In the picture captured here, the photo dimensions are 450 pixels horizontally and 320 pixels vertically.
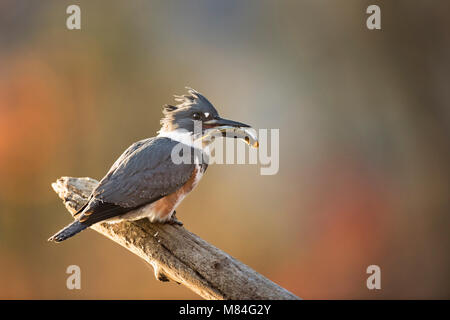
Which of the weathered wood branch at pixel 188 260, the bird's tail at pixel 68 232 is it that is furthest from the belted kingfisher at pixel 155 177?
the weathered wood branch at pixel 188 260

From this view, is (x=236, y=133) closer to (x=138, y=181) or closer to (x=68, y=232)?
(x=138, y=181)

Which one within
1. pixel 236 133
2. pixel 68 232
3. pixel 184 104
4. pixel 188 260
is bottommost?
pixel 188 260

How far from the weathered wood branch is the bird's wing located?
0.21 meters

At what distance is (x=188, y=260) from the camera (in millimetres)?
2010

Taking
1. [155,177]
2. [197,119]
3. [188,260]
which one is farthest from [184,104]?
[188,260]

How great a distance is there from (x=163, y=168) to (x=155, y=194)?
14cm

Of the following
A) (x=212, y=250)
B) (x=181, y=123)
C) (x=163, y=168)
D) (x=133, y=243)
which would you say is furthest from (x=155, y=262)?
(x=181, y=123)

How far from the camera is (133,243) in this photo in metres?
2.18

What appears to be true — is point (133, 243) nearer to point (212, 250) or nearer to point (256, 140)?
point (212, 250)

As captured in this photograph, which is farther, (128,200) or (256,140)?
(256,140)

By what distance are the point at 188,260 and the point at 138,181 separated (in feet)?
1.44

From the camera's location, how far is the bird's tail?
1.86 metres

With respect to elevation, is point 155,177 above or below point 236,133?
below

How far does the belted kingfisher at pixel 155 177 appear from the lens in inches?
78.2
